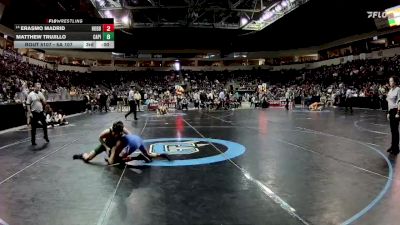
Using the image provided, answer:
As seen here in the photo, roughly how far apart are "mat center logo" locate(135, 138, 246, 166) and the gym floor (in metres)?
0.02

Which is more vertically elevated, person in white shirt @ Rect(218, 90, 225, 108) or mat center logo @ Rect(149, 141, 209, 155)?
person in white shirt @ Rect(218, 90, 225, 108)

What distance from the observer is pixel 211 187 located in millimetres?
5141

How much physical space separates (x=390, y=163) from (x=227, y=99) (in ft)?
77.3

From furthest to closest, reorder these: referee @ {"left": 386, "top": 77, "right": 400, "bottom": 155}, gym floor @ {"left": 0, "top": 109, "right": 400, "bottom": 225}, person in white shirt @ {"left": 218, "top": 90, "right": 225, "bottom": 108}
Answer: person in white shirt @ {"left": 218, "top": 90, "right": 225, "bottom": 108}, referee @ {"left": 386, "top": 77, "right": 400, "bottom": 155}, gym floor @ {"left": 0, "top": 109, "right": 400, "bottom": 225}

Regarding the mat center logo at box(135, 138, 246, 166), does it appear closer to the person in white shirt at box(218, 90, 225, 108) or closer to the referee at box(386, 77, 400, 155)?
the referee at box(386, 77, 400, 155)

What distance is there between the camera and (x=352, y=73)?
37.0 metres

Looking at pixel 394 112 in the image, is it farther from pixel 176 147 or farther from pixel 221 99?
pixel 221 99

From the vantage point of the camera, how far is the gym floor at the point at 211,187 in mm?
3961
